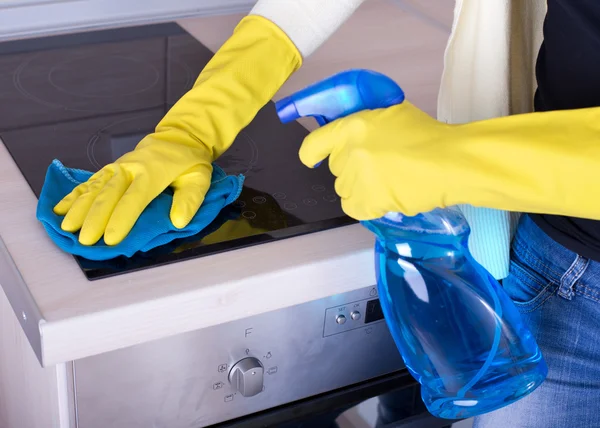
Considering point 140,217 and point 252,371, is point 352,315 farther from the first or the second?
point 140,217

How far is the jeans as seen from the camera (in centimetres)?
92

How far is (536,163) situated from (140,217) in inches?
16.2

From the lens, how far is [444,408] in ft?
2.85

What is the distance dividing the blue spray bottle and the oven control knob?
18cm

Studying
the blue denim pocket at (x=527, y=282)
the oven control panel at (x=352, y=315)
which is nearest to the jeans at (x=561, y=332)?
the blue denim pocket at (x=527, y=282)

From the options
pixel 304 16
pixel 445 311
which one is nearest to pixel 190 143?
pixel 304 16

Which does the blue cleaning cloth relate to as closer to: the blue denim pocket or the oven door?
the oven door

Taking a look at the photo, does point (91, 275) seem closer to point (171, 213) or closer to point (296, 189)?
point (171, 213)

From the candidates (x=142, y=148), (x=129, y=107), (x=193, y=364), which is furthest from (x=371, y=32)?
(x=193, y=364)

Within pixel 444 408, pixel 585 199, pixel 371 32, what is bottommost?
pixel 444 408

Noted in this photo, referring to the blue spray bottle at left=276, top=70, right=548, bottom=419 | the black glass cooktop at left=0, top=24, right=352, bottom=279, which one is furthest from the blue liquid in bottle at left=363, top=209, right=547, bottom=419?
the black glass cooktop at left=0, top=24, right=352, bottom=279

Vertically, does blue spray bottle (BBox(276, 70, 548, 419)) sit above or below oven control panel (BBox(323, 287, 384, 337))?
above

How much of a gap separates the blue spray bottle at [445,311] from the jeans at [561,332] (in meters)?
0.08

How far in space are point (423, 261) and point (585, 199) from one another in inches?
7.1
